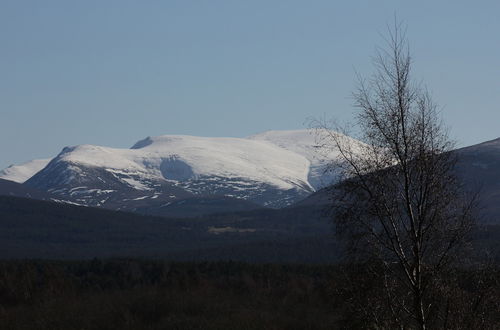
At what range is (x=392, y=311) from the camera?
3647 centimetres

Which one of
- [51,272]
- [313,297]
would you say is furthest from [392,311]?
[51,272]

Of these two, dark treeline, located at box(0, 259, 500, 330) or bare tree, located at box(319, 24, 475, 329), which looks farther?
dark treeline, located at box(0, 259, 500, 330)

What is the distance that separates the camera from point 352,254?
3791 centimetres

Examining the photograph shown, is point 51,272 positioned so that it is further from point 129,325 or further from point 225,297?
point 129,325

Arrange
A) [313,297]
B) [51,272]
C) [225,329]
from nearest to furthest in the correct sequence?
[225,329]
[313,297]
[51,272]

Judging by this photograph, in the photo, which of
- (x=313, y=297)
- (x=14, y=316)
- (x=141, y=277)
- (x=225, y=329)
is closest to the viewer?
(x=225, y=329)

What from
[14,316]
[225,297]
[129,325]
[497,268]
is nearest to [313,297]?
[225,297]

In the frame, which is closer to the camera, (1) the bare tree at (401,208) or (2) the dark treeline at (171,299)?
(1) the bare tree at (401,208)

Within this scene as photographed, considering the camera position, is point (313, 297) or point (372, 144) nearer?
point (372, 144)

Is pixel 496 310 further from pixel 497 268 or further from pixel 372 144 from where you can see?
pixel 372 144

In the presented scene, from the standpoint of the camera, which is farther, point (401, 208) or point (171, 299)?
point (171, 299)

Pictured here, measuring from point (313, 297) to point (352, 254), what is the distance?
113m

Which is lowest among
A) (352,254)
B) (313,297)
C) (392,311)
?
(313,297)

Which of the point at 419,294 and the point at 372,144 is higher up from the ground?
the point at 372,144
